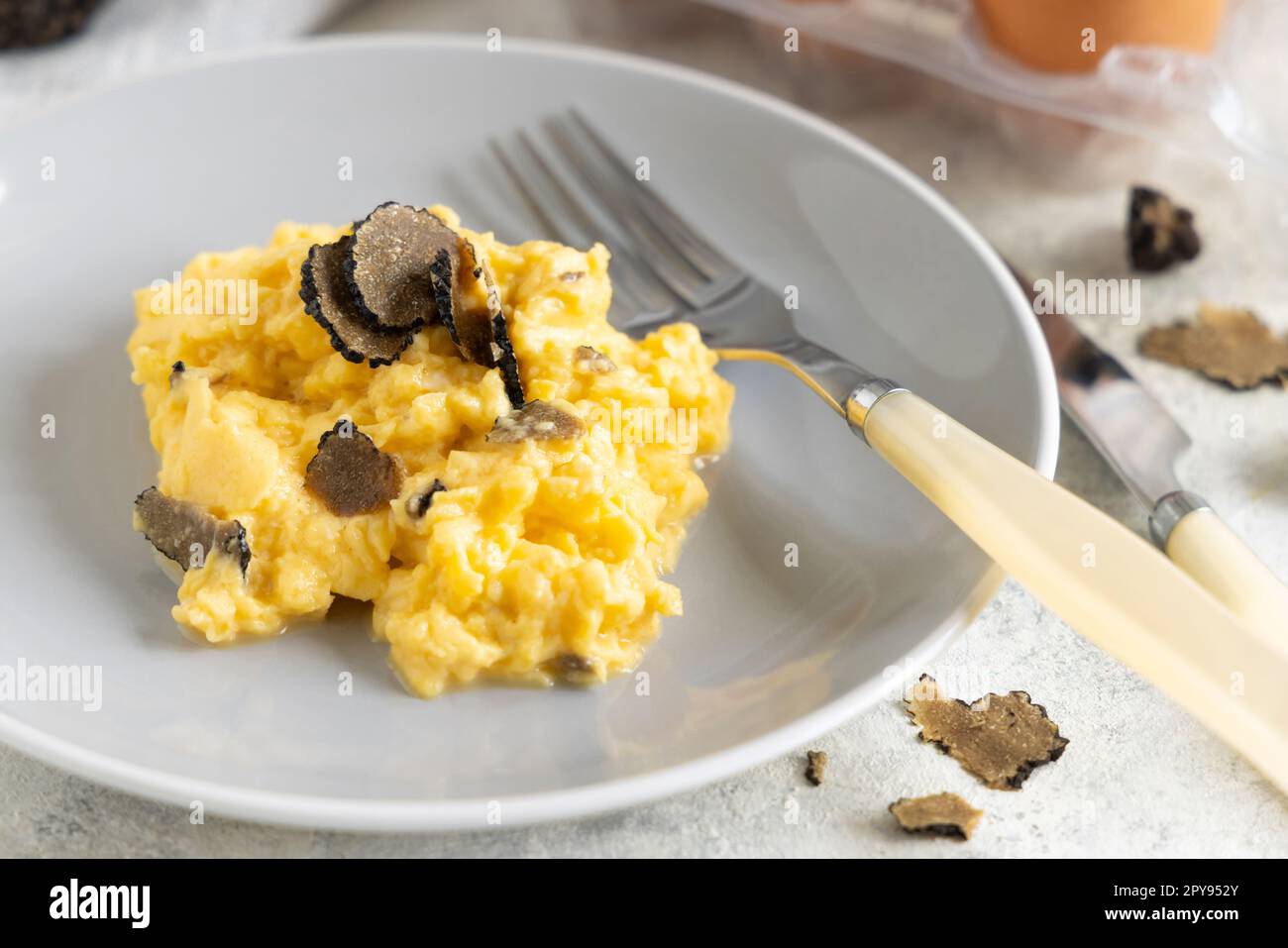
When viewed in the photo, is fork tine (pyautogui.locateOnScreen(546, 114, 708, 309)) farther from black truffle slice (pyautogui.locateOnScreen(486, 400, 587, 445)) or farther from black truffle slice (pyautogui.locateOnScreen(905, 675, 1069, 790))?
black truffle slice (pyautogui.locateOnScreen(905, 675, 1069, 790))

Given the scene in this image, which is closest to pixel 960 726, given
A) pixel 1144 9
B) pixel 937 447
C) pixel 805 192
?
pixel 937 447

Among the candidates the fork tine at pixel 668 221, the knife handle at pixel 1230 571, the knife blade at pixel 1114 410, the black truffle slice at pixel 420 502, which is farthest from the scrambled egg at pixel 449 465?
the knife handle at pixel 1230 571

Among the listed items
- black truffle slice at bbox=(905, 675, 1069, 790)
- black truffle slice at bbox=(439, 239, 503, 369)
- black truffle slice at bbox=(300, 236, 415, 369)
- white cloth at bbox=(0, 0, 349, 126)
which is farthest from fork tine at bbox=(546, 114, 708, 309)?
white cloth at bbox=(0, 0, 349, 126)

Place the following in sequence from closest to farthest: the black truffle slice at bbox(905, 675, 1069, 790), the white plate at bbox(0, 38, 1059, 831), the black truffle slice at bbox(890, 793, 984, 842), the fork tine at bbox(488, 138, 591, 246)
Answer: the white plate at bbox(0, 38, 1059, 831) → the black truffle slice at bbox(890, 793, 984, 842) → the black truffle slice at bbox(905, 675, 1069, 790) → the fork tine at bbox(488, 138, 591, 246)

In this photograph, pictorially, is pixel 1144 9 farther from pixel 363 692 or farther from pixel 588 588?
pixel 363 692

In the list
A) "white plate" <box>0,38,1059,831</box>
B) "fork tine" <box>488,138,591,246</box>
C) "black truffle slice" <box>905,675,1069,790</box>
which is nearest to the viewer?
"white plate" <box>0,38,1059,831</box>

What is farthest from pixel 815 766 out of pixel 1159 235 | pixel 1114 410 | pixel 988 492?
pixel 1159 235

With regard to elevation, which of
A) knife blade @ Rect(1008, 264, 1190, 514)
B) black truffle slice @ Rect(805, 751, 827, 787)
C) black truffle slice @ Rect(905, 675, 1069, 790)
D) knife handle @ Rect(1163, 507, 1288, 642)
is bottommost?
black truffle slice @ Rect(905, 675, 1069, 790)
